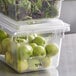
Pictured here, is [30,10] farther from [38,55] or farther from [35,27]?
[38,55]

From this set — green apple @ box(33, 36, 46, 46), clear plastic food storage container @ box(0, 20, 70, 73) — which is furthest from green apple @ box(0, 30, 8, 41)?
green apple @ box(33, 36, 46, 46)

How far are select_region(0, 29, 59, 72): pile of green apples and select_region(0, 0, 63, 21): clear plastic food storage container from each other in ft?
0.25

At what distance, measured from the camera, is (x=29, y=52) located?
981 millimetres

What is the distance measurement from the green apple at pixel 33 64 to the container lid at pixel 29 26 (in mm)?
106

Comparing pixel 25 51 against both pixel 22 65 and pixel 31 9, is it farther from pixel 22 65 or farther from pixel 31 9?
pixel 31 9

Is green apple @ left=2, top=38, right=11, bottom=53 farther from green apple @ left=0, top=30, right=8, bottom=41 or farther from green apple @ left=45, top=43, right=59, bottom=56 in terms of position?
green apple @ left=45, top=43, right=59, bottom=56

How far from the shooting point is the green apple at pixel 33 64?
101 centimetres

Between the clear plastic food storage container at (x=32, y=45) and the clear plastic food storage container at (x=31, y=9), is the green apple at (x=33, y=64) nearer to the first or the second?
the clear plastic food storage container at (x=32, y=45)

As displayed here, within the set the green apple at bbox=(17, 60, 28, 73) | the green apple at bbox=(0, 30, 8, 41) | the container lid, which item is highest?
the container lid

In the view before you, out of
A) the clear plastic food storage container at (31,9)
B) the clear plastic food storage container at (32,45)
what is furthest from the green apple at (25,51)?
the clear plastic food storage container at (31,9)

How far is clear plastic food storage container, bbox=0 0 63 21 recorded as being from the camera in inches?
40.1

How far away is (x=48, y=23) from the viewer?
1077mm

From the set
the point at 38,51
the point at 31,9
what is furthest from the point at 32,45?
the point at 31,9

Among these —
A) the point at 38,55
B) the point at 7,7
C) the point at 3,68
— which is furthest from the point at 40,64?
the point at 7,7
